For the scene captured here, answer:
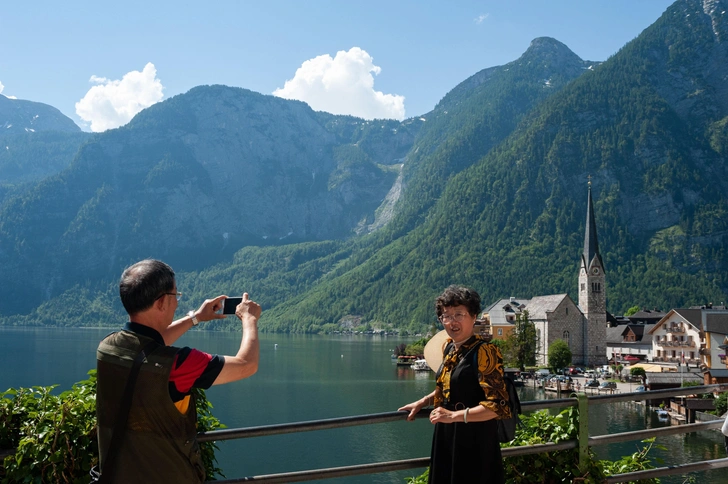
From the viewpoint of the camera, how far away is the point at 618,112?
7431 inches

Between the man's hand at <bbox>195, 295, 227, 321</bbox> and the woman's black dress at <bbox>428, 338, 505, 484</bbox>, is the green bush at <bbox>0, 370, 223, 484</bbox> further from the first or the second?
the woman's black dress at <bbox>428, 338, 505, 484</bbox>

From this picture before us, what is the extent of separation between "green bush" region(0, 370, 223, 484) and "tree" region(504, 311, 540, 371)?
7324cm

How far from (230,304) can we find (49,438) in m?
1.38

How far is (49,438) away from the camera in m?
3.79

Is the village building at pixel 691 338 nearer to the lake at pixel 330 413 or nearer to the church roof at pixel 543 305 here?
the church roof at pixel 543 305

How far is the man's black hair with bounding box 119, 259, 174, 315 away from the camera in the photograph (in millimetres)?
2934

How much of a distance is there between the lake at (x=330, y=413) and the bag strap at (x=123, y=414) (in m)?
25.1

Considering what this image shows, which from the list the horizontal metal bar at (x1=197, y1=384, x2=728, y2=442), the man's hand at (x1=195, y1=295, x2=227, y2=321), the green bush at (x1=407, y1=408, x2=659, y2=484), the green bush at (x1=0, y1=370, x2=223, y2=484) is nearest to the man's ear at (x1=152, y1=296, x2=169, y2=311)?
the man's hand at (x1=195, y1=295, x2=227, y2=321)

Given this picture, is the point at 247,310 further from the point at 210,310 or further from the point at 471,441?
the point at 471,441

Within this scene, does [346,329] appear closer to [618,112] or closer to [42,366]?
[618,112]

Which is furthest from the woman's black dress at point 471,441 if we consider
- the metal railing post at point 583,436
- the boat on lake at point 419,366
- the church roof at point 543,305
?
the church roof at point 543,305

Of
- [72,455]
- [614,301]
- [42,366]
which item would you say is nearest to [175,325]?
[72,455]

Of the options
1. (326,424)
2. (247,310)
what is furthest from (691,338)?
(247,310)

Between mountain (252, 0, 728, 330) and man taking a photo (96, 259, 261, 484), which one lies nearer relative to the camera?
man taking a photo (96, 259, 261, 484)
